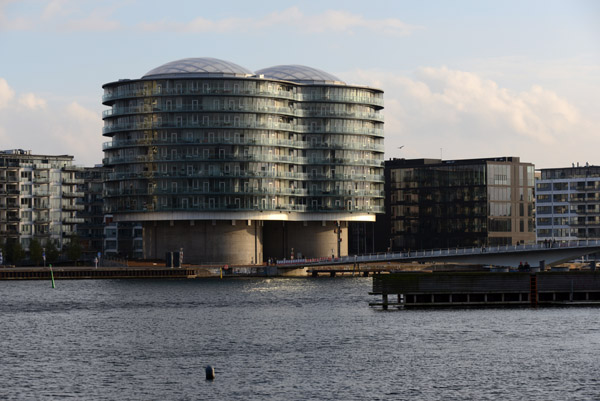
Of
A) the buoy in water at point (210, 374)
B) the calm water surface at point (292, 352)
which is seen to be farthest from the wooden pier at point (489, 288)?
the buoy in water at point (210, 374)

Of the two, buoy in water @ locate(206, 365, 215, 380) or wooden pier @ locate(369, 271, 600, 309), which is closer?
buoy in water @ locate(206, 365, 215, 380)

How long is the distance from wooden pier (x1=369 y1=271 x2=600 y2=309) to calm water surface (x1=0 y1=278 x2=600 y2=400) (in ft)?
8.26

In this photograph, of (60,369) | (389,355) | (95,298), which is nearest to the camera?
(60,369)

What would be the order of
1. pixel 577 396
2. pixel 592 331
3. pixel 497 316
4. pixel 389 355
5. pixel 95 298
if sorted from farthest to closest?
pixel 95 298, pixel 497 316, pixel 592 331, pixel 389 355, pixel 577 396

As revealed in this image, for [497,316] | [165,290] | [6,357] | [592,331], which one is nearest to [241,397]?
[6,357]

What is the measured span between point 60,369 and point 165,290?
92.2 meters

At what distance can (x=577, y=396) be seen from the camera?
61.2 meters

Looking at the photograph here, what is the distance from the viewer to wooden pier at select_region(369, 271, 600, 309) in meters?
113

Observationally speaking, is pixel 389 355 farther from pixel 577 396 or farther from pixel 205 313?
pixel 205 313

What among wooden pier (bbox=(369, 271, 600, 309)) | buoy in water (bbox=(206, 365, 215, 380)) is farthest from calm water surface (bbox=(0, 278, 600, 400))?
wooden pier (bbox=(369, 271, 600, 309))

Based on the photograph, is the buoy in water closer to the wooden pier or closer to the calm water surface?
the calm water surface

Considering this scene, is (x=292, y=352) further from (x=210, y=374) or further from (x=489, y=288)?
(x=489, y=288)

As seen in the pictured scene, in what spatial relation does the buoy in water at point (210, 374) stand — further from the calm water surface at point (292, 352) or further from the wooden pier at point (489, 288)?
the wooden pier at point (489, 288)

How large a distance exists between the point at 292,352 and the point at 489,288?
36.8 metres
